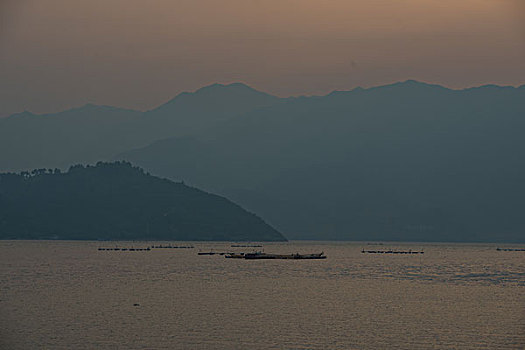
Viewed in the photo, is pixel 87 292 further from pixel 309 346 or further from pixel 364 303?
pixel 309 346

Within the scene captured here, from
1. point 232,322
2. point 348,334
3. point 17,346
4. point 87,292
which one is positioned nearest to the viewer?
point 17,346

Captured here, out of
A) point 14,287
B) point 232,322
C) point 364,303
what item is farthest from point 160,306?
point 14,287

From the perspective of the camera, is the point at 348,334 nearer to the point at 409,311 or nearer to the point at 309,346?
the point at 309,346

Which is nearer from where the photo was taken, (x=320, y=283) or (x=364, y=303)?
(x=364, y=303)

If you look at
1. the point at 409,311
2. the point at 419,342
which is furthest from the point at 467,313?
the point at 419,342

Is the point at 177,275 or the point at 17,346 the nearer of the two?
the point at 17,346

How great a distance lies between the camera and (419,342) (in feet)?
301

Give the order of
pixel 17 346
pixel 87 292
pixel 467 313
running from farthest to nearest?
1. pixel 87 292
2. pixel 467 313
3. pixel 17 346

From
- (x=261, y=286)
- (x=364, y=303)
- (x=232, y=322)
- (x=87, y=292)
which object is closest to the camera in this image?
(x=232, y=322)

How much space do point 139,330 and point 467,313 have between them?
48.7 m

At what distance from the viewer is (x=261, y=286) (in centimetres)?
15962

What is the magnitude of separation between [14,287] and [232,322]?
63560 mm

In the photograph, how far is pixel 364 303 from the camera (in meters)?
129

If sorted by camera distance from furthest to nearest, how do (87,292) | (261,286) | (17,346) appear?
(261,286)
(87,292)
(17,346)
